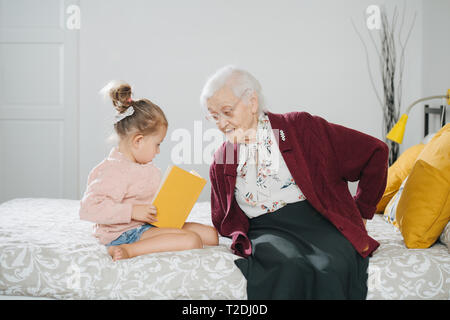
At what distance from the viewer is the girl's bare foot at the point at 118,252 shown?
150cm

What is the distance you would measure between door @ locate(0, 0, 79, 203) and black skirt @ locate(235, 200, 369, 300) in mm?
2417

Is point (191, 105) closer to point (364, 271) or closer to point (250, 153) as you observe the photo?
point (250, 153)

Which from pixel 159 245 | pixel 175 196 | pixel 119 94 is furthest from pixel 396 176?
pixel 119 94

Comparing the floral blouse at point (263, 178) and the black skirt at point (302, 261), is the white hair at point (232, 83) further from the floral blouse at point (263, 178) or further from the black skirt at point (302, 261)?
the black skirt at point (302, 261)

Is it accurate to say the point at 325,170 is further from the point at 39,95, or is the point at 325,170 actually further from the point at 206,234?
the point at 39,95

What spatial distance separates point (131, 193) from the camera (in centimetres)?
172

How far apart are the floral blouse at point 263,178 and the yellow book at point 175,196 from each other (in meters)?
0.17

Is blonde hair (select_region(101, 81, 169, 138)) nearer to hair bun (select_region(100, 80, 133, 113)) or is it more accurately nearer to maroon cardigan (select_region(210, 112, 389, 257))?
hair bun (select_region(100, 80, 133, 113))

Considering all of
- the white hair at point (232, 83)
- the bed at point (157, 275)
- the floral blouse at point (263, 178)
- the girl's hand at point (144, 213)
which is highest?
the white hair at point (232, 83)

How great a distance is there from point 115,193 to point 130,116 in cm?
30

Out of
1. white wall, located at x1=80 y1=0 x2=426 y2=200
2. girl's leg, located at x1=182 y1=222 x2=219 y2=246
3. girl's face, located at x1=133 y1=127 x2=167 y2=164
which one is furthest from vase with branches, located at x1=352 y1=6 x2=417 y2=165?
girl's face, located at x1=133 y1=127 x2=167 y2=164

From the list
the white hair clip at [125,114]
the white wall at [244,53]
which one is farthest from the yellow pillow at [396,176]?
the white hair clip at [125,114]
